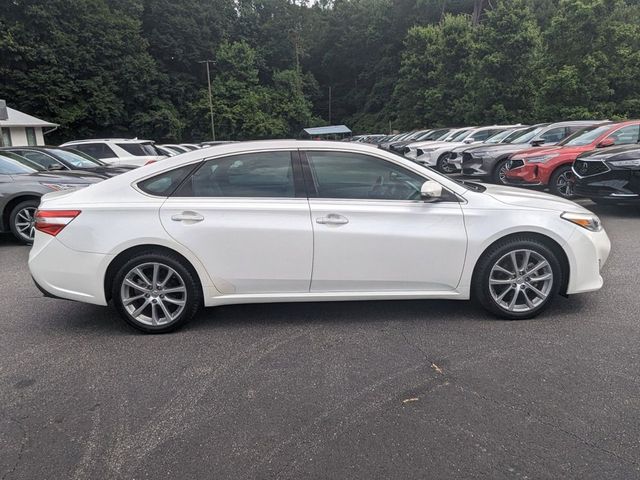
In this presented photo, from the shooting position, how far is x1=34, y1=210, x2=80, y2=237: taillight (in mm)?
4102

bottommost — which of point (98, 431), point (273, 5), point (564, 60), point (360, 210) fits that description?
point (98, 431)

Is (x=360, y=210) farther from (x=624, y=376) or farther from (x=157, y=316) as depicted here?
(x=624, y=376)

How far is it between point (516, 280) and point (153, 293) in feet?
9.73

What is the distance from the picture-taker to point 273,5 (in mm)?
68250

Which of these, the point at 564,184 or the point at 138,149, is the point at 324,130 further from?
the point at 564,184

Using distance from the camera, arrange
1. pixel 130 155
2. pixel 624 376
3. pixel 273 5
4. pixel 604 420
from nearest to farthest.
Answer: pixel 604 420 → pixel 624 376 → pixel 130 155 → pixel 273 5

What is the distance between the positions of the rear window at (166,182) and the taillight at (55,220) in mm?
572

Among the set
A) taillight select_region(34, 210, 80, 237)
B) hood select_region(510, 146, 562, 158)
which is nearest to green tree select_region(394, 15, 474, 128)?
hood select_region(510, 146, 562, 158)

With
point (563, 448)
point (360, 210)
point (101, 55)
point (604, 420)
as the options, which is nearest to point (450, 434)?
point (563, 448)

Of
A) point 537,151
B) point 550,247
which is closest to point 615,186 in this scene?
point 537,151

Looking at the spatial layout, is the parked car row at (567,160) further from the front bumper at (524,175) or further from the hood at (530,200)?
the hood at (530,200)

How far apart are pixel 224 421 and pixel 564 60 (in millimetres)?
25521

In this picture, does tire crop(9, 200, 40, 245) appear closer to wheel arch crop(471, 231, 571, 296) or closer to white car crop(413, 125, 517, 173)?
wheel arch crop(471, 231, 571, 296)

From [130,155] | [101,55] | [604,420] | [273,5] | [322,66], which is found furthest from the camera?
[322,66]
